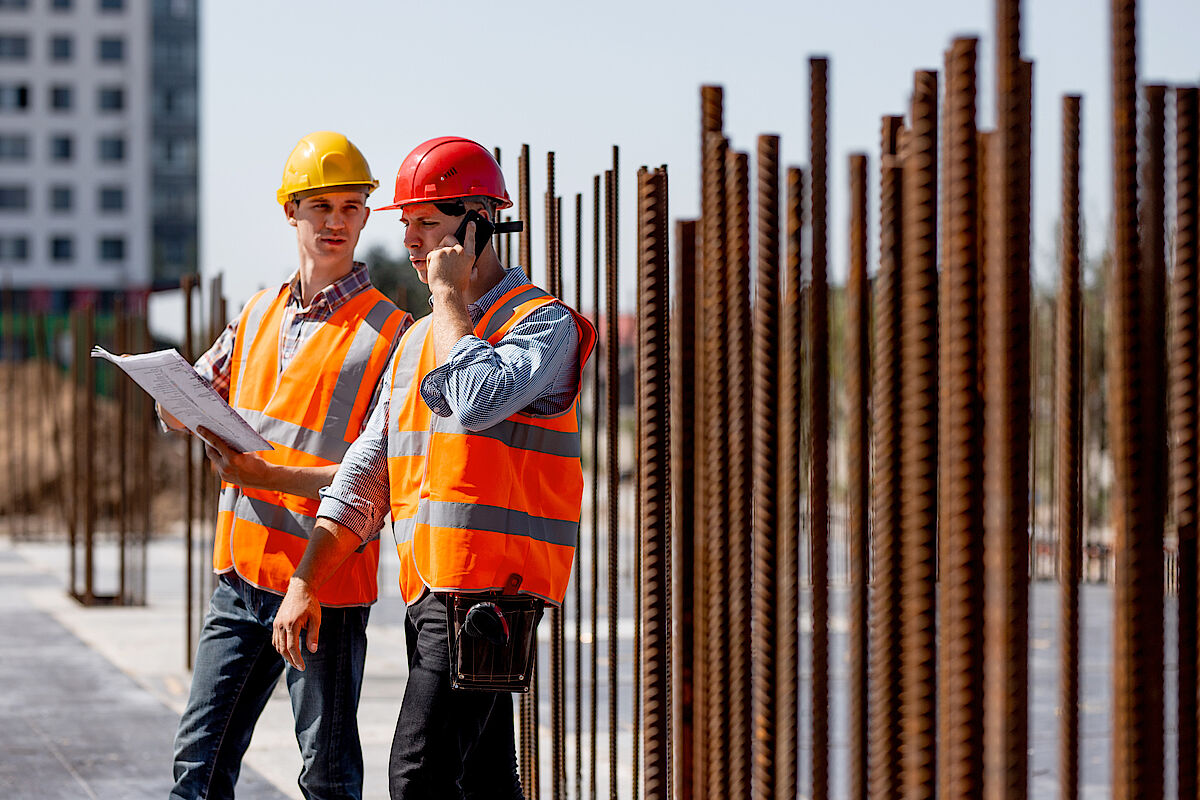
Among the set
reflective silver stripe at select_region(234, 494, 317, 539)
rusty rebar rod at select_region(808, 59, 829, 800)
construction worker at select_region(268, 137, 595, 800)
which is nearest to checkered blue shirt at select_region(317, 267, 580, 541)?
construction worker at select_region(268, 137, 595, 800)

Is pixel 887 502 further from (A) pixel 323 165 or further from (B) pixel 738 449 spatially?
(A) pixel 323 165

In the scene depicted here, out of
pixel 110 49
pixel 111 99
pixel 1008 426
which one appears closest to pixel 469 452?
pixel 1008 426

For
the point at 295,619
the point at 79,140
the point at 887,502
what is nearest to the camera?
the point at 887,502

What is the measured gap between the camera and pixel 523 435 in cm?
334

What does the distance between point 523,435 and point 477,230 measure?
18.8 inches

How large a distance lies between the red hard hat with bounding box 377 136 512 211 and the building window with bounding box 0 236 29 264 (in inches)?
3528

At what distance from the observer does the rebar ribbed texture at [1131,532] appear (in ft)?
6.63

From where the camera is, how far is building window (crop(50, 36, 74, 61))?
293 ft

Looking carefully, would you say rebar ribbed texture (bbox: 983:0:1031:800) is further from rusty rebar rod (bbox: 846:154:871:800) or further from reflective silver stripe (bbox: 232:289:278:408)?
reflective silver stripe (bbox: 232:289:278:408)

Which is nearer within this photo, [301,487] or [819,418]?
[819,418]

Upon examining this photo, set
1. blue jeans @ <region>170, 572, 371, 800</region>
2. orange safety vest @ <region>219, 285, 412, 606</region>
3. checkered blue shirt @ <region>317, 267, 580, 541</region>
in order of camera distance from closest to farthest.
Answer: checkered blue shirt @ <region>317, 267, 580, 541</region>, blue jeans @ <region>170, 572, 371, 800</region>, orange safety vest @ <region>219, 285, 412, 606</region>

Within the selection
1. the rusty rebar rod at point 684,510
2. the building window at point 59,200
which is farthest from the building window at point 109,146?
the rusty rebar rod at point 684,510

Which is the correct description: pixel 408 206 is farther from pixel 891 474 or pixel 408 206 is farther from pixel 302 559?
pixel 891 474

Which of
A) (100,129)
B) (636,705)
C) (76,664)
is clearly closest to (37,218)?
(100,129)
